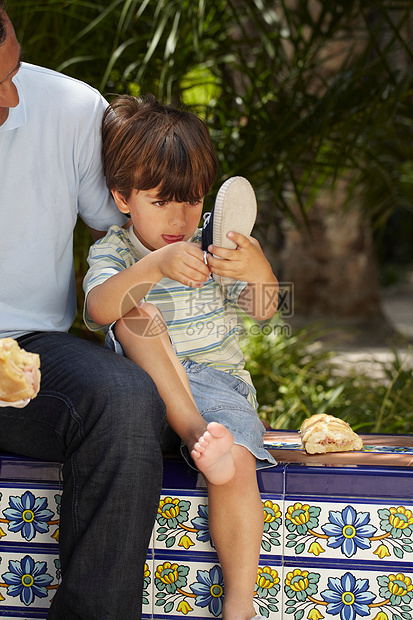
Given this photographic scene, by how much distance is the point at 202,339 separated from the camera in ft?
5.31

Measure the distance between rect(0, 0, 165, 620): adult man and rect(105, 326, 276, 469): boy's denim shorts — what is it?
147mm

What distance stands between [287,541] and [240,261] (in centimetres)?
58

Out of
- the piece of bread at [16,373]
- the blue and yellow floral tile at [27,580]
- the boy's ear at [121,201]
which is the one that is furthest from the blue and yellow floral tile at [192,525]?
the boy's ear at [121,201]

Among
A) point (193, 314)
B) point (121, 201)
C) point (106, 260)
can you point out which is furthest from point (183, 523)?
point (121, 201)

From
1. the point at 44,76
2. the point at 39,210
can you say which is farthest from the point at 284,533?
the point at 44,76

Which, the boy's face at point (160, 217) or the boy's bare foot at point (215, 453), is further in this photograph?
the boy's face at point (160, 217)

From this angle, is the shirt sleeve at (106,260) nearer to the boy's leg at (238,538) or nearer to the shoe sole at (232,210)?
the shoe sole at (232,210)

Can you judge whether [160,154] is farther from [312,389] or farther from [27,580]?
[312,389]

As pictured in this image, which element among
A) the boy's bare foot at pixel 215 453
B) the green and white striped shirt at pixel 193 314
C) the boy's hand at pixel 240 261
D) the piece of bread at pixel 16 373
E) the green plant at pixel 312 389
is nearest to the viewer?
the piece of bread at pixel 16 373

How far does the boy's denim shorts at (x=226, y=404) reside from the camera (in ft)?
4.72

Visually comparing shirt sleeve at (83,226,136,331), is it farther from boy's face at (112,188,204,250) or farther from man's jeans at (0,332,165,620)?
man's jeans at (0,332,165,620)

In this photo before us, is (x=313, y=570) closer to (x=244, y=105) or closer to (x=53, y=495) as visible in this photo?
(x=53, y=495)

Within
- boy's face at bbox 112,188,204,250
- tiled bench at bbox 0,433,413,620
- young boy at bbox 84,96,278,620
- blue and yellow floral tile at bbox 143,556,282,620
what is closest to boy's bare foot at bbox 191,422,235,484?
young boy at bbox 84,96,278,620

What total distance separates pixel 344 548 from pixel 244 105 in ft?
5.68
